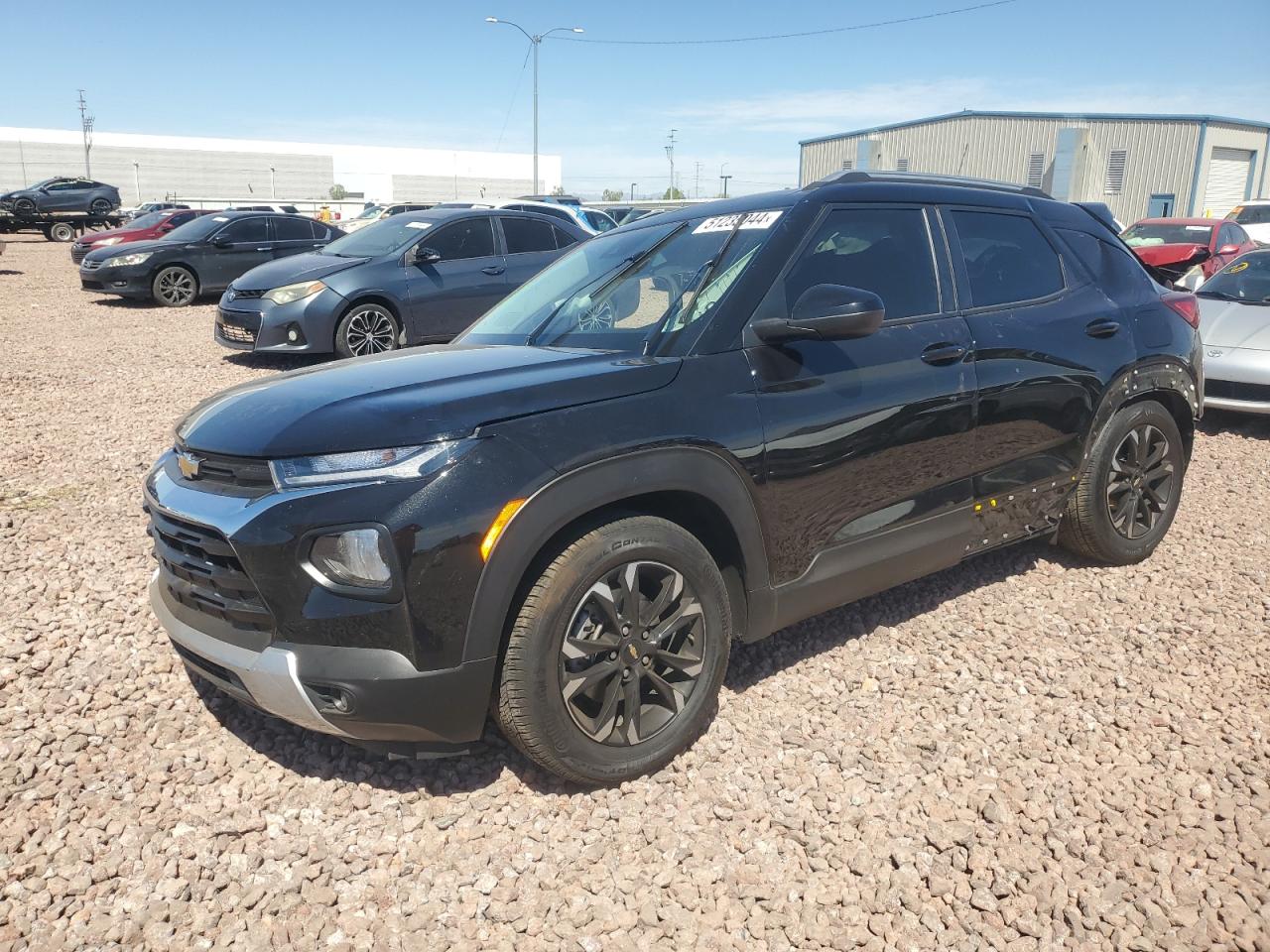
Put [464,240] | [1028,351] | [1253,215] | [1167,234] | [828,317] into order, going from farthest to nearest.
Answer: [1253,215] → [1167,234] → [464,240] → [1028,351] → [828,317]

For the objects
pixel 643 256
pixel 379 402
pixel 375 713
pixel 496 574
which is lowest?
pixel 375 713

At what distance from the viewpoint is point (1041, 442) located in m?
3.80

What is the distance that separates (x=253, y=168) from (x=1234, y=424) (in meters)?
95.2

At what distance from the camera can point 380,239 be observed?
32.0 ft

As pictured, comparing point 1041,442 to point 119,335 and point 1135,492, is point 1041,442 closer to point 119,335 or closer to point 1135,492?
point 1135,492

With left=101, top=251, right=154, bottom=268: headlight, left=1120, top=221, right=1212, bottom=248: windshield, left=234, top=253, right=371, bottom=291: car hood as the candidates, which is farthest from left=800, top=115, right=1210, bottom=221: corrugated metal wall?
left=234, top=253, right=371, bottom=291: car hood

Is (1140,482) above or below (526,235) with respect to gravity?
below

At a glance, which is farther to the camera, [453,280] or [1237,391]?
[453,280]

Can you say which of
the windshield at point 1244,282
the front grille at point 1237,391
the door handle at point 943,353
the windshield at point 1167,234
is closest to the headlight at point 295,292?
the door handle at point 943,353

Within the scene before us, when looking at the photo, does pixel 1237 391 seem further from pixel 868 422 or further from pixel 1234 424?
pixel 868 422

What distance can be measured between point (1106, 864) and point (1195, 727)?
0.93 metres

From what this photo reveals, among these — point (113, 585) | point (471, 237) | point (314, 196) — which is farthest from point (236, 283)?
point (314, 196)

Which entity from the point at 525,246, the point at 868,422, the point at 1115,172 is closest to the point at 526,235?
the point at 525,246

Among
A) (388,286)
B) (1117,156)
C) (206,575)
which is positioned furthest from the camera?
(1117,156)
